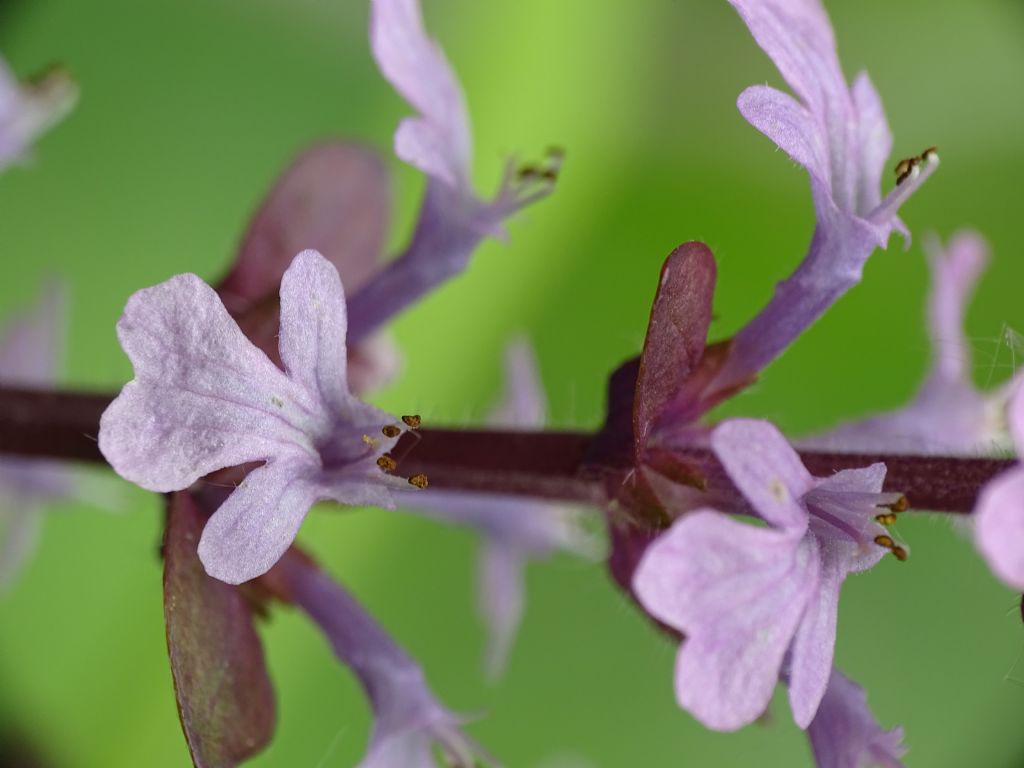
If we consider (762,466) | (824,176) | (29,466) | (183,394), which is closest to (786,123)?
(824,176)

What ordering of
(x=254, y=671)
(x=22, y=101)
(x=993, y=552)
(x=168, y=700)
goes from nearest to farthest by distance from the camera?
1. (x=993, y=552)
2. (x=254, y=671)
3. (x=22, y=101)
4. (x=168, y=700)

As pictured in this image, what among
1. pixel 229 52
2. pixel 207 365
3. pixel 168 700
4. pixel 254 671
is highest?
pixel 207 365

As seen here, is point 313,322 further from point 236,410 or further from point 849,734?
point 849,734

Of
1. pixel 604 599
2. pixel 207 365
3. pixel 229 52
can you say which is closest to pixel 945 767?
pixel 604 599

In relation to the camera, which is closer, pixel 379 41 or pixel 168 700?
pixel 379 41

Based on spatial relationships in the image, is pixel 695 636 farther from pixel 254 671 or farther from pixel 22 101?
pixel 22 101

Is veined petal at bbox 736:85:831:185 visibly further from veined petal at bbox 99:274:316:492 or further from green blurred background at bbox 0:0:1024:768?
green blurred background at bbox 0:0:1024:768

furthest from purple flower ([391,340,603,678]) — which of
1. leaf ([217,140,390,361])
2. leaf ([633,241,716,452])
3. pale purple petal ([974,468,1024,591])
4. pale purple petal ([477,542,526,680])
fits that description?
pale purple petal ([974,468,1024,591])
